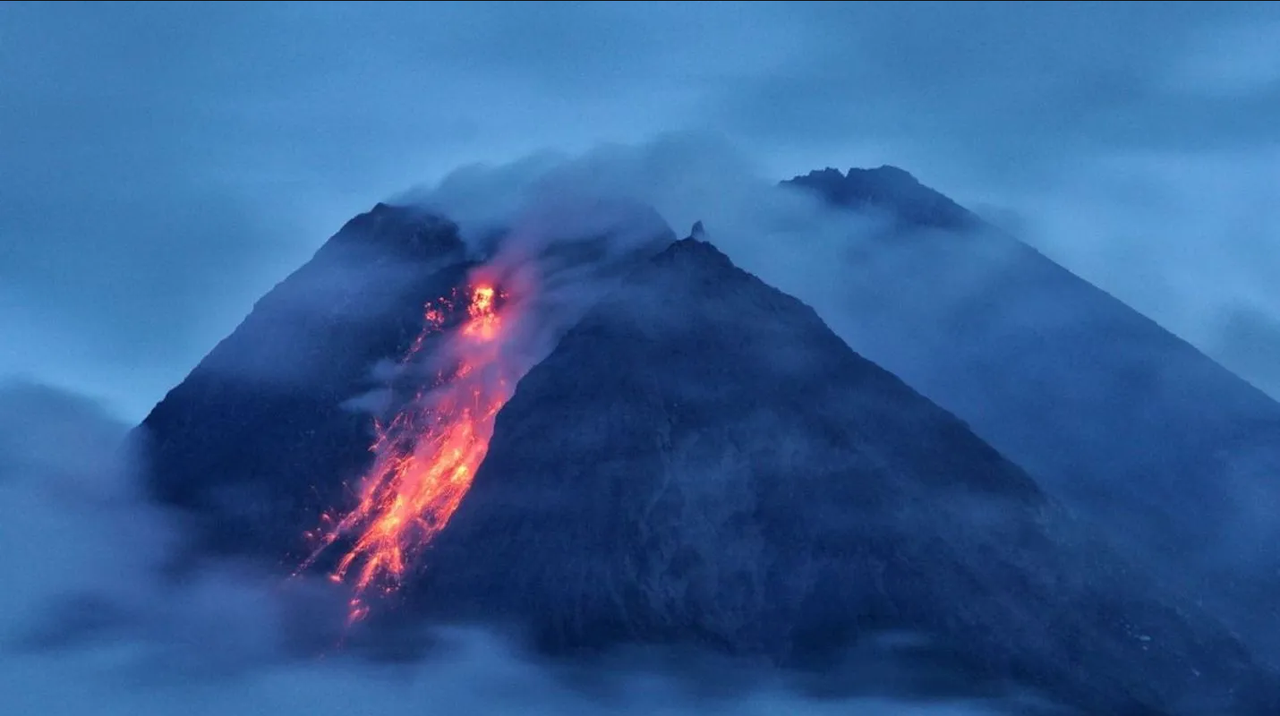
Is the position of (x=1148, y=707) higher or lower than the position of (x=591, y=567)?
lower

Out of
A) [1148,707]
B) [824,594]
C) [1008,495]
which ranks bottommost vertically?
[1148,707]

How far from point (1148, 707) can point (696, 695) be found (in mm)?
44637

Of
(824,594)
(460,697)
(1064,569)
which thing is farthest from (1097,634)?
(460,697)

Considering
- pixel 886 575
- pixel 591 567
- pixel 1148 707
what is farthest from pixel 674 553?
pixel 1148 707

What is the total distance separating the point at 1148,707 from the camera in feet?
564

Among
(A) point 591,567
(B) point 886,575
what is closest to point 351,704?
(A) point 591,567

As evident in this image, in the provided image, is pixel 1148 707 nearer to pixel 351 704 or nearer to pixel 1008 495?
pixel 1008 495

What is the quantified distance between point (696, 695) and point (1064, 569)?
40.1 meters

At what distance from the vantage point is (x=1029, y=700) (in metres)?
176

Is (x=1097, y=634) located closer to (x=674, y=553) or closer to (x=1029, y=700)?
(x=1029, y=700)

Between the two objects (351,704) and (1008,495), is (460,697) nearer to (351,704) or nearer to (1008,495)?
(351,704)

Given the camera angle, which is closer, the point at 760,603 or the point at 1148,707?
the point at 1148,707

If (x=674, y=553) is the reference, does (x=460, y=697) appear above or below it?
below

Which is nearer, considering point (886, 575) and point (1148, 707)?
point (1148, 707)
